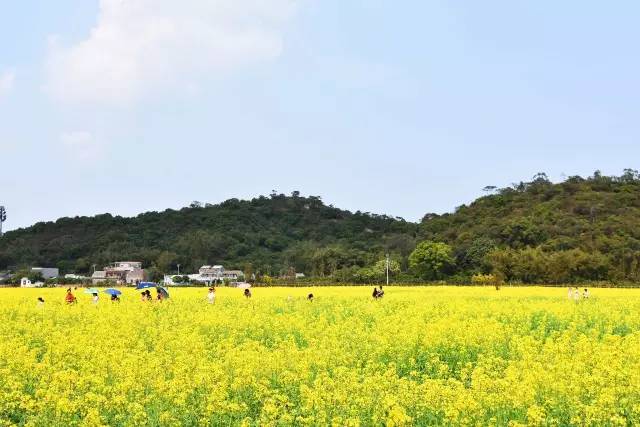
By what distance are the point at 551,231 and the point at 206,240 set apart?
5379cm

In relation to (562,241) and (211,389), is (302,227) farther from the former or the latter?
(211,389)

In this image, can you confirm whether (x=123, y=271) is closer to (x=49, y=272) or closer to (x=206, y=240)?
(x=49, y=272)

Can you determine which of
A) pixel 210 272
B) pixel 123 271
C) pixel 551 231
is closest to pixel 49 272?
pixel 123 271

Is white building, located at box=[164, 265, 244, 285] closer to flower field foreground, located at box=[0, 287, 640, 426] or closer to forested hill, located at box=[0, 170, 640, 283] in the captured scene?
forested hill, located at box=[0, 170, 640, 283]

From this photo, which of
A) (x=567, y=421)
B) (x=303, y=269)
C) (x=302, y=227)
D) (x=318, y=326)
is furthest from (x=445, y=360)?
(x=302, y=227)

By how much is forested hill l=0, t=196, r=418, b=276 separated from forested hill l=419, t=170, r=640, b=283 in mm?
12848

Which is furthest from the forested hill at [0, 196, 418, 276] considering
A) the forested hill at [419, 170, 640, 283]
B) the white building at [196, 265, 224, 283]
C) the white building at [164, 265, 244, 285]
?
the forested hill at [419, 170, 640, 283]

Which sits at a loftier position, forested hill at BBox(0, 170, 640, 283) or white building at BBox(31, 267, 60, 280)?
forested hill at BBox(0, 170, 640, 283)

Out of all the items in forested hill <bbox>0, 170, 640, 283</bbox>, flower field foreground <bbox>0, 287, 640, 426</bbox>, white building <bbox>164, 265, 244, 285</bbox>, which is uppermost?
forested hill <bbox>0, 170, 640, 283</bbox>

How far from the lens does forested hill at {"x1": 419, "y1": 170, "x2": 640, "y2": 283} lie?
2493 inches

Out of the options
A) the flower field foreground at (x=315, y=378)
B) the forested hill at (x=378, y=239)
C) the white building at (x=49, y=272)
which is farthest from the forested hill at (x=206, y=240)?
the flower field foreground at (x=315, y=378)

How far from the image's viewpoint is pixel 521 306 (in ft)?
87.7

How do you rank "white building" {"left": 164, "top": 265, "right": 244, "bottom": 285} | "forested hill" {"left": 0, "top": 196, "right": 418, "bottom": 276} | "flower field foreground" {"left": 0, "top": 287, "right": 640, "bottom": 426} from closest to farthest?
"flower field foreground" {"left": 0, "top": 287, "right": 640, "bottom": 426}, "white building" {"left": 164, "top": 265, "right": 244, "bottom": 285}, "forested hill" {"left": 0, "top": 196, "right": 418, "bottom": 276}

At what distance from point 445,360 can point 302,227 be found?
4560 inches
